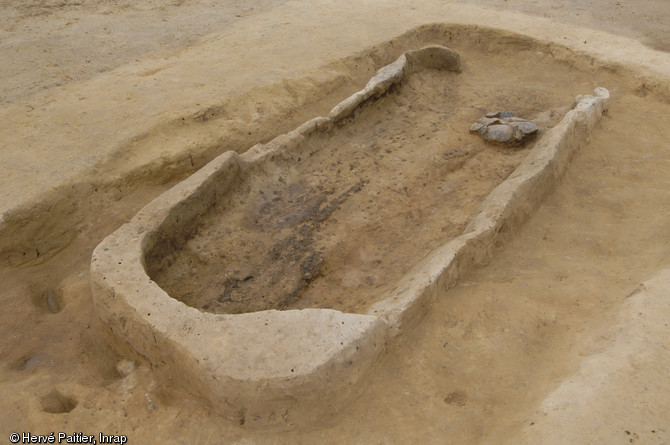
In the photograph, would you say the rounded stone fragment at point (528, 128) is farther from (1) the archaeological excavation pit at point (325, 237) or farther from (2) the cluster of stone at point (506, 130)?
(1) the archaeological excavation pit at point (325, 237)

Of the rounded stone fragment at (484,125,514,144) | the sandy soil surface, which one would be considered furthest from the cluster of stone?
the sandy soil surface

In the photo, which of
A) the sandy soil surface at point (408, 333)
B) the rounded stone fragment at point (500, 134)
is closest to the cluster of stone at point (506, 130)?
the rounded stone fragment at point (500, 134)

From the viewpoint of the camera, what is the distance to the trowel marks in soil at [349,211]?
3830 mm

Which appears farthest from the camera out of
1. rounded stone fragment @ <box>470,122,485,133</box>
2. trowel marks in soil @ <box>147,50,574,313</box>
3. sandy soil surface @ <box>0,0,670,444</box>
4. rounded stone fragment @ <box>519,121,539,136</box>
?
rounded stone fragment @ <box>470,122,485,133</box>

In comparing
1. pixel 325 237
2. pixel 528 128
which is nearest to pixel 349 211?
pixel 325 237

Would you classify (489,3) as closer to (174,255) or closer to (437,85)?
(437,85)

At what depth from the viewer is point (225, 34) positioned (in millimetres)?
7473

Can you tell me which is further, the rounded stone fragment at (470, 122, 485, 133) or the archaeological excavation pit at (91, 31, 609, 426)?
the rounded stone fragment at (470, 122, 485, 133)

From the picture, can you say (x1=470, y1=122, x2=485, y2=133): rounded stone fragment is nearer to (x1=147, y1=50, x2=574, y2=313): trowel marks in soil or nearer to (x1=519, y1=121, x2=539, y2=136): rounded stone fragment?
(x1=147, y1=50, x2=574, y2=313): trowel marks in soil

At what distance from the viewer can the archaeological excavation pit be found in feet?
8.75

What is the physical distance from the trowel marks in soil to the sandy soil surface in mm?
631

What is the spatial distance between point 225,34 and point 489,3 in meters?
4.33

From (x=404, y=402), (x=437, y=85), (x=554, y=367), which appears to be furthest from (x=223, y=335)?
(x=437, y=85)

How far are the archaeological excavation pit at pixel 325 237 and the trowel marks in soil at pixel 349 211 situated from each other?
1 cm
